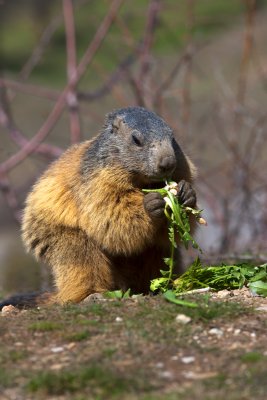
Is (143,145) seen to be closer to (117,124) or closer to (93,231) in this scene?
(117,124)

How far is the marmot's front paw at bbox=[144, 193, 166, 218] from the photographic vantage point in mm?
6895

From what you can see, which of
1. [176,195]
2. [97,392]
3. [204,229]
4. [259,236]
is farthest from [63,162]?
[204,229]

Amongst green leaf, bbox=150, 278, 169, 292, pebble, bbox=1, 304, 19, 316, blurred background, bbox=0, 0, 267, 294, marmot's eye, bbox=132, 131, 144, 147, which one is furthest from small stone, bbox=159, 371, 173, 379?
blurred background, bbox=0, 0, 267, 294

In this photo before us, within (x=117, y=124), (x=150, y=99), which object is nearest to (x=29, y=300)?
(x=117, y=124)

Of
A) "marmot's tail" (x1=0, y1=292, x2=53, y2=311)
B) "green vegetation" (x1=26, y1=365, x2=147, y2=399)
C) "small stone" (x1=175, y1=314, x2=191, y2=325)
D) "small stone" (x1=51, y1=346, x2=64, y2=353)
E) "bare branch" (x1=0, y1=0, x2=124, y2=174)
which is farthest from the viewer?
"bare branch" (x1=0, y1=0, x2=124, y2=174)

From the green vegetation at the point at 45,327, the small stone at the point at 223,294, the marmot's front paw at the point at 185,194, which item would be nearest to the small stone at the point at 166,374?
the green vegetation at the point at 45,327

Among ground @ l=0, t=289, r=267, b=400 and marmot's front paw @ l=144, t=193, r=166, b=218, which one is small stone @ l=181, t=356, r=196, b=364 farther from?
marmot's front paw @ l=144, t=193, r=166, b=218

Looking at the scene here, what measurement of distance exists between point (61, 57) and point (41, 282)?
791 inches

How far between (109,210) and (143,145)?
1.93ft

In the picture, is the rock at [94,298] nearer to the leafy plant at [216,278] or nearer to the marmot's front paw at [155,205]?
the leafy plant at [216,278]

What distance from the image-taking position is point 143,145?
707cm

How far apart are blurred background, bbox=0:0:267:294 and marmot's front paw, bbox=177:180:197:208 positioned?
120cm

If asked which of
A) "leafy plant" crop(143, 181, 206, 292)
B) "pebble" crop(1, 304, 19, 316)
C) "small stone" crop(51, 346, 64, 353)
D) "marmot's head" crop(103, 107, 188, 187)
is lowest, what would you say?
"small stone" crop(51, 346, 64, 353)

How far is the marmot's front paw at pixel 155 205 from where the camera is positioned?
689cm
